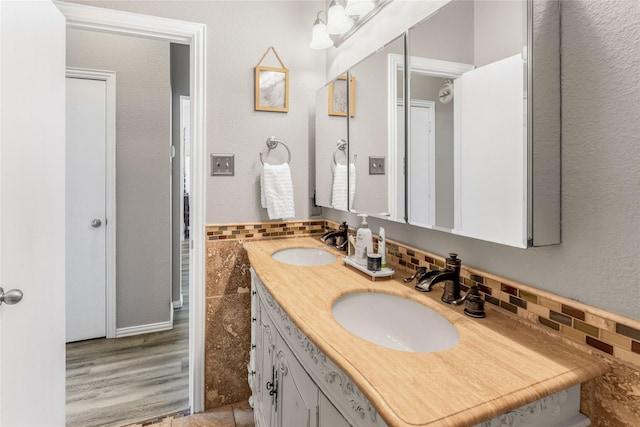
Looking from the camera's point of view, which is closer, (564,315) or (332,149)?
(564,315)

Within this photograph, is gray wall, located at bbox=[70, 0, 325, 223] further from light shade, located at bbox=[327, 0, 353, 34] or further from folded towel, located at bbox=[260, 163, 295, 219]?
→ light shade, located at bbox=[327, 0, 353, 34]

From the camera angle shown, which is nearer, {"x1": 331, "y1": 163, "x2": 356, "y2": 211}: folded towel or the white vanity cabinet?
the white vanity cabinet

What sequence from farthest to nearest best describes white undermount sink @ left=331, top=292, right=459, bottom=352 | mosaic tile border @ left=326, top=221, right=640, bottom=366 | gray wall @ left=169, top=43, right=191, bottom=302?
1. gray wall @ left=169, top=43, right=191, bottom=302
2. white undermount sink @ left=331, top=292, right=459, bottom=352
3. mosaic tile border @ left=326, top=221, right=640, bottom=366

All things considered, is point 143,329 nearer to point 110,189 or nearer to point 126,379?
point 126,379

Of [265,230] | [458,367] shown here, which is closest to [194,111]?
[265,230]

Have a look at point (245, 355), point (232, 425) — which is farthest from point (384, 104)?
point (232, 425)

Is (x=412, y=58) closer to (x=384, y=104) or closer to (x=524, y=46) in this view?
(x=384, y=104)

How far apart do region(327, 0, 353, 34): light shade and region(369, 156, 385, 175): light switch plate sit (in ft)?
2.28

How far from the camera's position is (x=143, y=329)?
2646mm

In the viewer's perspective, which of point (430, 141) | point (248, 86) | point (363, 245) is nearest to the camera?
point (430, 141)

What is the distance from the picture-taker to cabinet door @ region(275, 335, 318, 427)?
2.69 feet

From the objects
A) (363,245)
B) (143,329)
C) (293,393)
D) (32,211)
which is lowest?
(143,329)

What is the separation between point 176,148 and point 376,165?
223cm

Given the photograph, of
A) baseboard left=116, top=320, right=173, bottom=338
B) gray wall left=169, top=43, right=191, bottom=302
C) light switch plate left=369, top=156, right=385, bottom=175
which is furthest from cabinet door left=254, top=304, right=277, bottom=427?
gray wall left=169, top=43, right=191, bottom=302
